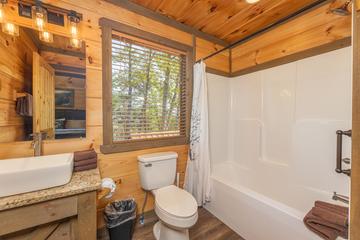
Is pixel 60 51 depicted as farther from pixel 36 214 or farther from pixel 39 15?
pixel 36 214

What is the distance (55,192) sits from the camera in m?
0.95

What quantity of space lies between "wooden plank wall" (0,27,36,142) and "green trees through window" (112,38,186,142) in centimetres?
64

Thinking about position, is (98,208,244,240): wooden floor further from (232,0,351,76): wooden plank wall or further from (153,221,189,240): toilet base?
(232,0,351,76): wooden plank wall

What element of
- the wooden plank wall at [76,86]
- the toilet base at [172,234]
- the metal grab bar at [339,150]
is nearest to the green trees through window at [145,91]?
the wooden plank wall at [76,86]

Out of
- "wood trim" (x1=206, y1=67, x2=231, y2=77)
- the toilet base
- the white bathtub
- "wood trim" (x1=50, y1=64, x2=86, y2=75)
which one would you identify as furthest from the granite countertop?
"wood trim" (x1=206, y1=67, x2=231, y2=77)

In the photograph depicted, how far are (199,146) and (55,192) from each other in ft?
4.65

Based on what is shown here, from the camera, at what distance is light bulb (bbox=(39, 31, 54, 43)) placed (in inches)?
52.6

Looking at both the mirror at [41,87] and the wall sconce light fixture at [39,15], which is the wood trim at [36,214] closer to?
the mirror at [41,87]

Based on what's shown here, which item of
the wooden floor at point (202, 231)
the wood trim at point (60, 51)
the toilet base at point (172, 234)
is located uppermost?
the wood trim at point (60, 51)

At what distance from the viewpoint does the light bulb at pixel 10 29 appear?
3.92 feet

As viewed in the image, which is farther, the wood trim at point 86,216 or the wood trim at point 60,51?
the wood trim at point 60,51

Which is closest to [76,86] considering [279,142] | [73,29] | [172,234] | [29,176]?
[73,29]

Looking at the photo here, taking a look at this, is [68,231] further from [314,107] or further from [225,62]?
[225,62]

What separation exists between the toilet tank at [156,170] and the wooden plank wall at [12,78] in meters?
0.98
